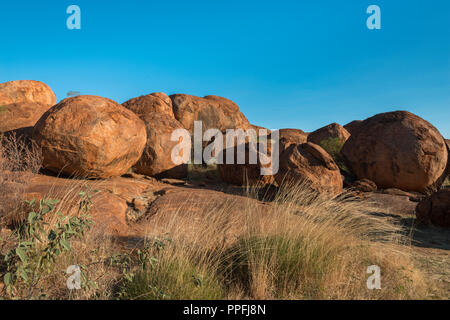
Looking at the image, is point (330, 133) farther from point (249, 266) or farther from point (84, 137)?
point (249, 266)

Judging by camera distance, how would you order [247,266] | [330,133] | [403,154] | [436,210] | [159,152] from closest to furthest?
[247,266] < [436,210] < [159,152] < [403,154] < [330,133]

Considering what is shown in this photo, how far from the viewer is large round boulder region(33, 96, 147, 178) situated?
720 centimetres

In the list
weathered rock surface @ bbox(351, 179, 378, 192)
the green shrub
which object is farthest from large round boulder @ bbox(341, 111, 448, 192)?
the green shrub

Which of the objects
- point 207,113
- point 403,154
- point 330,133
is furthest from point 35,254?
point 330,133

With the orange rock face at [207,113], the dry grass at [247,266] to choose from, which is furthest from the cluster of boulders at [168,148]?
the dry grass at [247,266]

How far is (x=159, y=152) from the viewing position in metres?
9.67

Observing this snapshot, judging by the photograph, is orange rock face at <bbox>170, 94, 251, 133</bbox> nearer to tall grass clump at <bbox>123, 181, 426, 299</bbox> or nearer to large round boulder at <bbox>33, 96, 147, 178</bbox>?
large round boulder at <bbox>33, 96, 147, 178</bbox>

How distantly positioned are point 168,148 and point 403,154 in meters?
7.51

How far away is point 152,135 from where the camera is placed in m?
9.72

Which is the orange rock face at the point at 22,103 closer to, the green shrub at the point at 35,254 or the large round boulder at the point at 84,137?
the large round boulder at the point at 84,137

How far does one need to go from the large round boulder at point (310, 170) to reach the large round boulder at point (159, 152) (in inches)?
130

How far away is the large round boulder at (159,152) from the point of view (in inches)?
377
